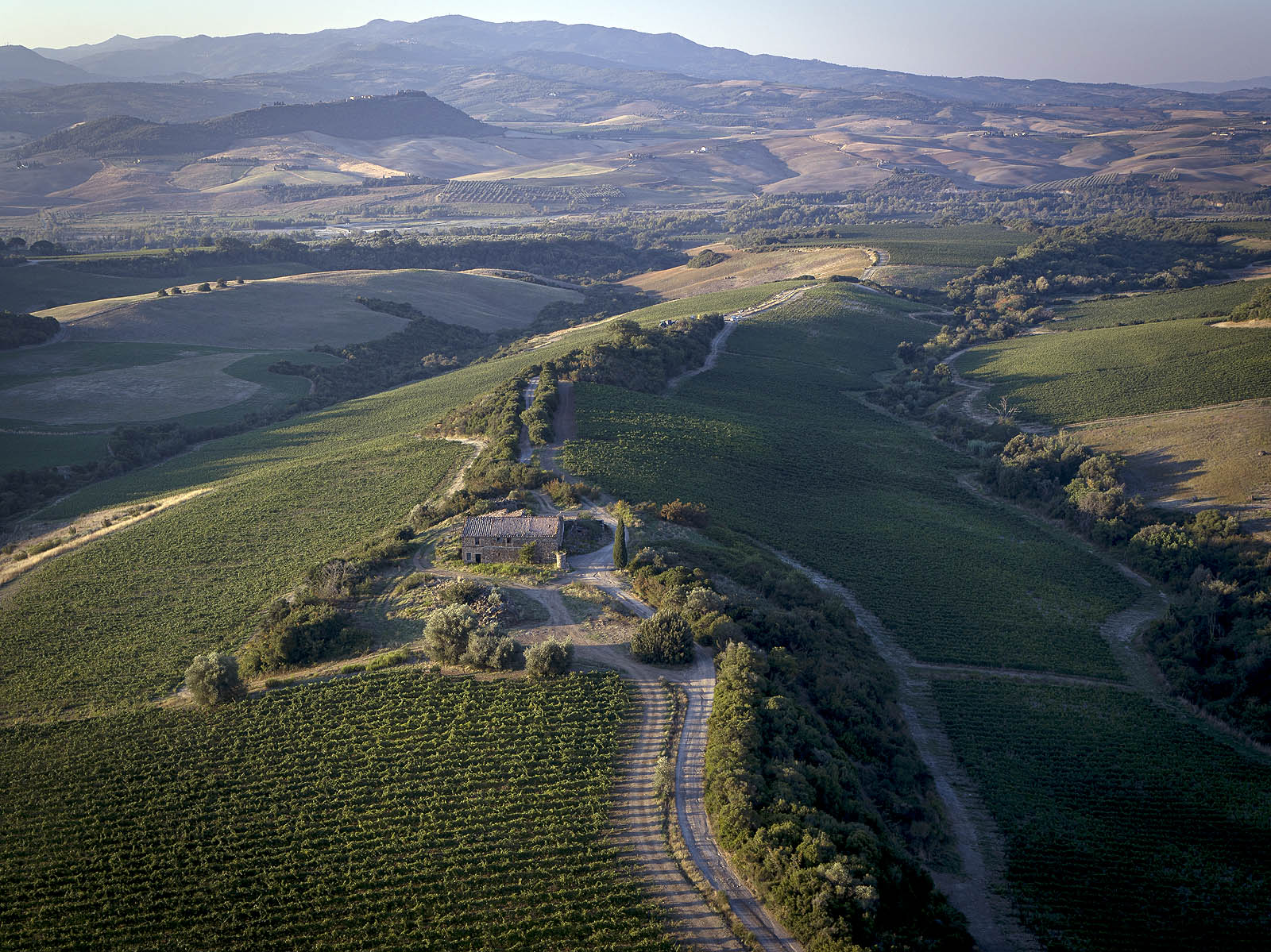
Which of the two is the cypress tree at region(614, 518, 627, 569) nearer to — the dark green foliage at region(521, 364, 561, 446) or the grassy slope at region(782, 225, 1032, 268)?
the dark green foliage at region(521, 364, 561, 446)

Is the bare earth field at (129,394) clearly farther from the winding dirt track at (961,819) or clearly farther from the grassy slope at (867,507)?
the winding dirt track at (961,819)

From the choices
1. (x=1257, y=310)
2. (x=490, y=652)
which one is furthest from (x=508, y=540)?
(x=1257, y=310)

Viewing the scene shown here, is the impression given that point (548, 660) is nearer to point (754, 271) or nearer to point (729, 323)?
point (729, 323)

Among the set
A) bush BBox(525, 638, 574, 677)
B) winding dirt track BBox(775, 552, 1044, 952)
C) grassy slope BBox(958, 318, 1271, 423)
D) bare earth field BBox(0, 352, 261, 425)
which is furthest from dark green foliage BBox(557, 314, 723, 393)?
bush BBox(525, 638, 574, 677)

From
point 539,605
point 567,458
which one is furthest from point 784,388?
point 539,605

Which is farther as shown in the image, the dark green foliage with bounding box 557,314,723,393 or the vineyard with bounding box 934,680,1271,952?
the dark green foliage with bounding box 557,314,723,393

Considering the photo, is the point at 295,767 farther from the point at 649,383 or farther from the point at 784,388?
the point at 784,388
